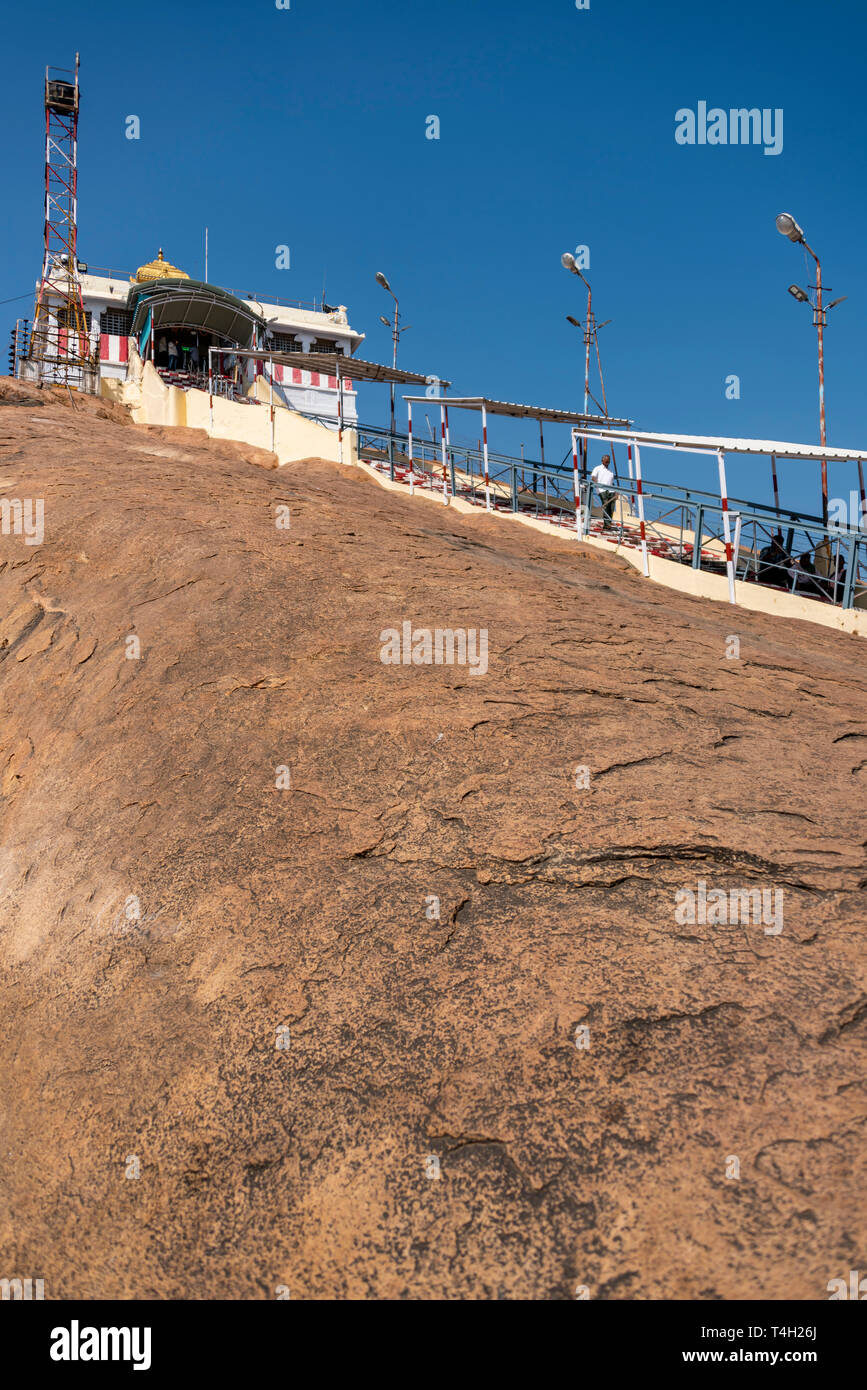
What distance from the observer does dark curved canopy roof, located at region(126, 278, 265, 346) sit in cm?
2583

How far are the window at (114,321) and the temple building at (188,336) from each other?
0.04 m

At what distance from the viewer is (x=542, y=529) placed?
15469 millimetres

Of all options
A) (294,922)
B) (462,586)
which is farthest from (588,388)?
(294,922)

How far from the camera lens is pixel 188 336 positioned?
2755 cm

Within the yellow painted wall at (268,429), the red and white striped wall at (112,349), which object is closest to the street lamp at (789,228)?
the yellow painted wall at (268,429)

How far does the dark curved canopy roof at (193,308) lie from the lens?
84.7 ft

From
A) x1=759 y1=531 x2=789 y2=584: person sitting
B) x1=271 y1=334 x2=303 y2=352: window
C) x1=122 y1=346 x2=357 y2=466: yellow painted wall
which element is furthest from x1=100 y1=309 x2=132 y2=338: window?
x1=759 y1=531 x2=789 y2=584: person sitting

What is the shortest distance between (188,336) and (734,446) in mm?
19744

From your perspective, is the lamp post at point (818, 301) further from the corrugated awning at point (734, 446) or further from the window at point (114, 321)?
the window at point (114, 321)

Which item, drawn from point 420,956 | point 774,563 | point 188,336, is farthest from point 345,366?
point 420,956

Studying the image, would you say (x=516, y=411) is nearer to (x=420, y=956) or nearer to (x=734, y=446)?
(x=734, y=446)

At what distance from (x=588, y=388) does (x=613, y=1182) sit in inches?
1090
